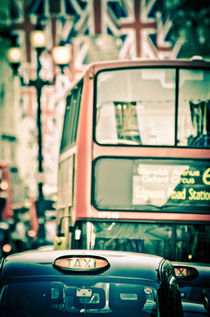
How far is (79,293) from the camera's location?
14.3 ft

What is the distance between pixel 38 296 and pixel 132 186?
5.11m

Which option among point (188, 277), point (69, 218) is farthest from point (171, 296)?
point (69, 218)

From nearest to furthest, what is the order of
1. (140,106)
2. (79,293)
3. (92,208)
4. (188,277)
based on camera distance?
(79,293) → (188,277) → (92,208) → (140,106)

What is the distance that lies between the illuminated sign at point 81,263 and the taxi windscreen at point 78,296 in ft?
0.24

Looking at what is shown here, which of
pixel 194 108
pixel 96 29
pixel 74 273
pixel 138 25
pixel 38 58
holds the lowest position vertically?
pixel 74 273

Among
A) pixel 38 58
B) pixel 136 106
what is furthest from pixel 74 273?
pixel 38 58

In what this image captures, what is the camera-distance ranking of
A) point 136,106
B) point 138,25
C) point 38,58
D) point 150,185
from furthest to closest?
point 138,25 < point 38,58 < point 136,106 < point 150,185

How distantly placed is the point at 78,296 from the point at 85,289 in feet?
0.21

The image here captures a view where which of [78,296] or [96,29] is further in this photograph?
[96,29]

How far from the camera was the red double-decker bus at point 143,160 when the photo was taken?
9.41 meters

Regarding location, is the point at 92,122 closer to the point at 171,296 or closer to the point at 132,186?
the point at 132,186

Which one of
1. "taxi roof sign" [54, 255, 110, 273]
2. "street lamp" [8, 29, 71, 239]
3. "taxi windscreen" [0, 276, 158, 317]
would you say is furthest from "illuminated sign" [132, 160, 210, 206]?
"street lamp" [8, 29, 71, 239]

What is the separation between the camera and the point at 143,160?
9477mm

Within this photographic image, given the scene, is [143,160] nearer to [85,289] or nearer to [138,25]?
[85,289]
